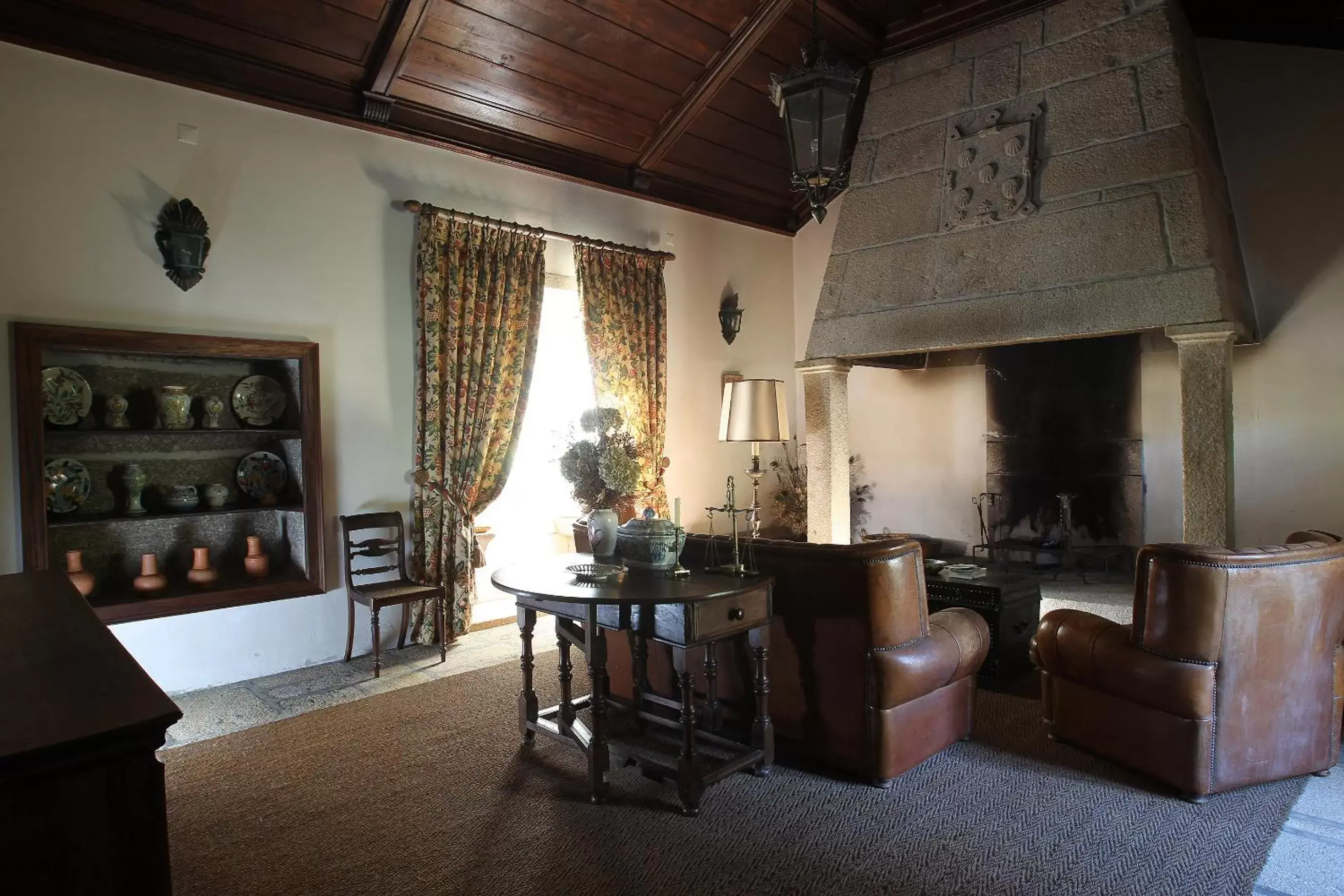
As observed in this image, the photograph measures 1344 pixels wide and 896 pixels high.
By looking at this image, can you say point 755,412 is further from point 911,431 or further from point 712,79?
point 911,431

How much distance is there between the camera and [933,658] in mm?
2891

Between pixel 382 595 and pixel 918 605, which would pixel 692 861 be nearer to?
pixel 918 605

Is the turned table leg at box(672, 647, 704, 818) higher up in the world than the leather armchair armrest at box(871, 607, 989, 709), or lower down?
lower down

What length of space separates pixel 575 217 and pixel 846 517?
9.44 feet

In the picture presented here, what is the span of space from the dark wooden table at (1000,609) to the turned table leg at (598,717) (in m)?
1.89

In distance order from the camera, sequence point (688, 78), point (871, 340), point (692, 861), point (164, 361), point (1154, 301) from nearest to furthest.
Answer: point (692, 861) < point (1154, 301) < point (164, 361) < point (871, 340) < point (688, 78)

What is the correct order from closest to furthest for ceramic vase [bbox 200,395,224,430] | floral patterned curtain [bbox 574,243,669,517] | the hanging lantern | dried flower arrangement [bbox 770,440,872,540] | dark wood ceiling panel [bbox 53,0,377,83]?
the hanging lantern, dark wood ceiling panel [bbox 53,0,377,83], ceramic vase [bbox 200,395,224,430], floral patterned curtain [bbox 574,243,669,517], dried flower arrangement [bbox 770,440,872,540]

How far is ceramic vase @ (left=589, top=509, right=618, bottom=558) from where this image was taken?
3170 mm

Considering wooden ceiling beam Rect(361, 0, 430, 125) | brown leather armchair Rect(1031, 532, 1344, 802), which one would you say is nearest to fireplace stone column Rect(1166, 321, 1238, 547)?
brown leather armchair Rect(1031, 532, 1344, 802)

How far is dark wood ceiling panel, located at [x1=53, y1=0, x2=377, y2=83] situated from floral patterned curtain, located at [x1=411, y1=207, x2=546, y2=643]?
2.92ft

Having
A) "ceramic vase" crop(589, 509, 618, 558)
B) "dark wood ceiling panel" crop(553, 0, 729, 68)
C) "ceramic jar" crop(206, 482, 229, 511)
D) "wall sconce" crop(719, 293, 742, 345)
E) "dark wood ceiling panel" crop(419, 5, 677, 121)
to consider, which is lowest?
"ceramic vase" crop(589, 509, 618, 558)

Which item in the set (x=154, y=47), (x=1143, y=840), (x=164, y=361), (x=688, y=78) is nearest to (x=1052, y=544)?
(x=1143, y=840)

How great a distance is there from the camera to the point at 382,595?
166 inches

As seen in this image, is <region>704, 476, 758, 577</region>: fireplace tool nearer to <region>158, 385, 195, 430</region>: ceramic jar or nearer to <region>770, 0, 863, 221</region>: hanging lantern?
<region>770, 0, 863, 221</region>: hanging lantern
